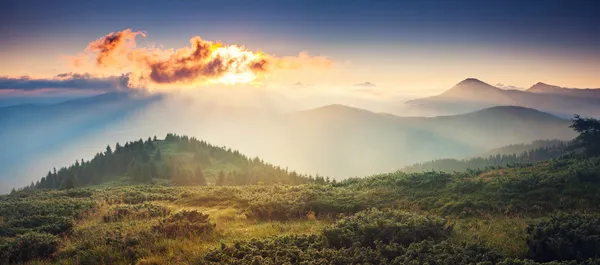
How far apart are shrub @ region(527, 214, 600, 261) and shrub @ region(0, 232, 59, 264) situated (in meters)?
15.9

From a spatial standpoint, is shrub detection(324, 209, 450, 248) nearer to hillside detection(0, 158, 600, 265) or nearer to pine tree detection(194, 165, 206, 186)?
hillside detection(0, 158, 600, 265)

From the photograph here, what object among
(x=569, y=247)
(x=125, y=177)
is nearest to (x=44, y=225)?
(x=569, y=247)

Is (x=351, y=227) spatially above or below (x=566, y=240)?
below

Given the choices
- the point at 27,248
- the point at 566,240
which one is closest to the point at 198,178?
the point at 27,248

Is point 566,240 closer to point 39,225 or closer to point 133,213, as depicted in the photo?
point 133,213

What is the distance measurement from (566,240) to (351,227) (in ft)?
19.9

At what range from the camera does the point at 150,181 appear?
8581 cm

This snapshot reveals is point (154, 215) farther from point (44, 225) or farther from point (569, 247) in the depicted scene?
point (569, 247)

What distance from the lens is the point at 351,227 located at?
13148 millimetres

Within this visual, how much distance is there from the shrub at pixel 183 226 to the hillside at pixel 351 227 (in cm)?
4

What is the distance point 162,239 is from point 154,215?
8120 mm

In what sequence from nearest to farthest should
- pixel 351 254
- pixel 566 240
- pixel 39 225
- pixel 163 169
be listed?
1. pixel 566 240
2. pixel 351 254
3. pixel 39 225
4. pixel 163 169

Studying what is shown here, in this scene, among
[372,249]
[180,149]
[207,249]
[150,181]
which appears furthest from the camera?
[180,149]

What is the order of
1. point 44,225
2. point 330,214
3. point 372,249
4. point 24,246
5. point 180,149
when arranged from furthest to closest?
point 180,149, point 330,214, point 44,225, point 24,246, point 372,249
